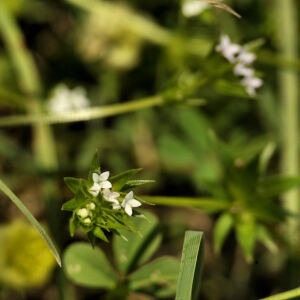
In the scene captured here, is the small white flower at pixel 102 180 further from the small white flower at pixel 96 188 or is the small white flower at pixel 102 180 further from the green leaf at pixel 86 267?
the green leaf at pixel 86 267

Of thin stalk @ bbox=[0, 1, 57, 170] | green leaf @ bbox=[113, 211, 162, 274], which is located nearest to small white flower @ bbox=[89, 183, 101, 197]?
green leaf @ bbox=[113, 211, 162, 274]

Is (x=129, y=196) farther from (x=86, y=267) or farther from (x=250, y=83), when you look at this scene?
(x=250, y=83)

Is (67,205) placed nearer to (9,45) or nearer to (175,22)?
(9,45)

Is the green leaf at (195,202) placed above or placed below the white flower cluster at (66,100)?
below

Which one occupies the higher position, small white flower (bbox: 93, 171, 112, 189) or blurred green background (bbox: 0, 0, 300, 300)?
blurred green background (bbox: 0, 0, 300, 300)

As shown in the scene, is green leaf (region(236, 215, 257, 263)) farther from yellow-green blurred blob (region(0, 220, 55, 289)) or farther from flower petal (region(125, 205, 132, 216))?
yellow-green blurred blob (region(0, 220, 55, 289))

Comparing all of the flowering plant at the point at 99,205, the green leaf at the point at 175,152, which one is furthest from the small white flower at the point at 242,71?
the green leaf at the point at 175,152

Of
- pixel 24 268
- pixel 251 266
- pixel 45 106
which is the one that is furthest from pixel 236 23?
pixel 24 268
